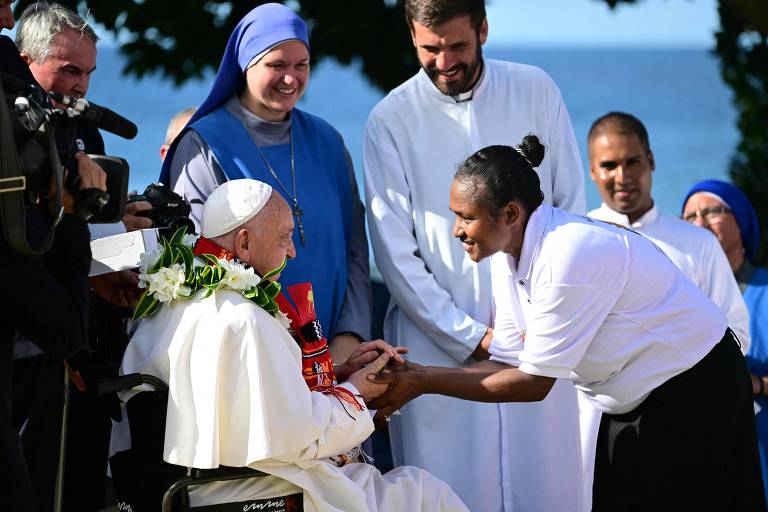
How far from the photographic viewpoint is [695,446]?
4.25 meters

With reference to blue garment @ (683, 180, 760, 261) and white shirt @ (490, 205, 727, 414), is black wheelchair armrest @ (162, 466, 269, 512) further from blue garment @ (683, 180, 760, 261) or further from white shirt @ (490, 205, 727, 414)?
blue garment @ (683, 180, 760, 261)

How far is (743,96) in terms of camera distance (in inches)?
344

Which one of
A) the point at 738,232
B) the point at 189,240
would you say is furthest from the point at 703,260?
the point at 189,240

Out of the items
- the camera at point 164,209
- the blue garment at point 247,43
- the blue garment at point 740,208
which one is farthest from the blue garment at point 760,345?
the camera at point 164,209

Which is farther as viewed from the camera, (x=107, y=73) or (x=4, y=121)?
(x=107, y=73)

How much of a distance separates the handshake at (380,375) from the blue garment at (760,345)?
2185 mm

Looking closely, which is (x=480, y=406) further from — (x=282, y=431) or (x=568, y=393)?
(x=282, y=431)

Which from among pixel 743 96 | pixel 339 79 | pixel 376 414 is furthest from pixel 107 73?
pixel 376 414

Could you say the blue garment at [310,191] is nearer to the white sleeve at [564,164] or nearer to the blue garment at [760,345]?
the white sleeve at [564,164]

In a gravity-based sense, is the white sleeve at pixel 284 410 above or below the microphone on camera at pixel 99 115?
below

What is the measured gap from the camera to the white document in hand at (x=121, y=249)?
13.6ft

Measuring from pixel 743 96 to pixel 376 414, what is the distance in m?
5.15

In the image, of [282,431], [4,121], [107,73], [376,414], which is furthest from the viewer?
[107,73]

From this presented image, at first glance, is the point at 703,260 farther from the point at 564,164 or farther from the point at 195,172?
the point at 195,172
